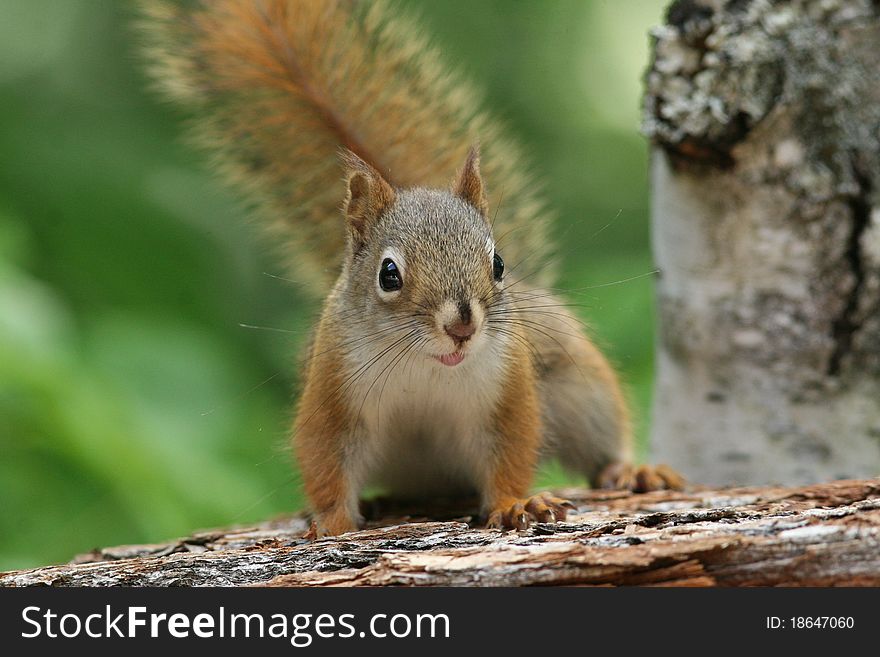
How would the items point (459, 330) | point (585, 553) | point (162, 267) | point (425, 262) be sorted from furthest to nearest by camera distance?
point (162, 267), point (425, 262), point (459, 330), point (585, 553)

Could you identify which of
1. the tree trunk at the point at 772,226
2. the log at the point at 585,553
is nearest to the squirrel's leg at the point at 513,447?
the log at the point at 585,553

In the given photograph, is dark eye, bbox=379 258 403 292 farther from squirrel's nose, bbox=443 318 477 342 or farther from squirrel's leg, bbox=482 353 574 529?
squirrel's leg, bbox=482 353 574 529

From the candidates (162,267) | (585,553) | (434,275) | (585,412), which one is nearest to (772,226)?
(585,412)

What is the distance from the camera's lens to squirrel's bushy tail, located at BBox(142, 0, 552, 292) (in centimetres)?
230

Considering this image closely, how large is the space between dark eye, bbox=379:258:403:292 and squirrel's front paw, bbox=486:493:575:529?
458 millimetres

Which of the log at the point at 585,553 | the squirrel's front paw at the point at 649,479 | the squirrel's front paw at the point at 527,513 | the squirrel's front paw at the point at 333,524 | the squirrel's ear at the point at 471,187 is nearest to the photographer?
the log at the point at 585,553

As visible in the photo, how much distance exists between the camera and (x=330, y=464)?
1.92m

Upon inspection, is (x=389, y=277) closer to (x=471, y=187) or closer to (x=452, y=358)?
(x=452, y=358)

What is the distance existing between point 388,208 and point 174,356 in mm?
1161

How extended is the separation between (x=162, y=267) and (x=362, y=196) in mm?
1459

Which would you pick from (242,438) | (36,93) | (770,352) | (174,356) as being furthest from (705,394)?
(36,93)

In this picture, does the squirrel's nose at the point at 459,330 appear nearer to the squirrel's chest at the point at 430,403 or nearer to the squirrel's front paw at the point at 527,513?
the squirrel's chest at the point at 430,403

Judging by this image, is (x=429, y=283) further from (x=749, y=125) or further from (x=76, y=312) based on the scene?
→ (x=76, y=312)

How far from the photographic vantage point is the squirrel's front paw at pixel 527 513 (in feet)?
5.80
